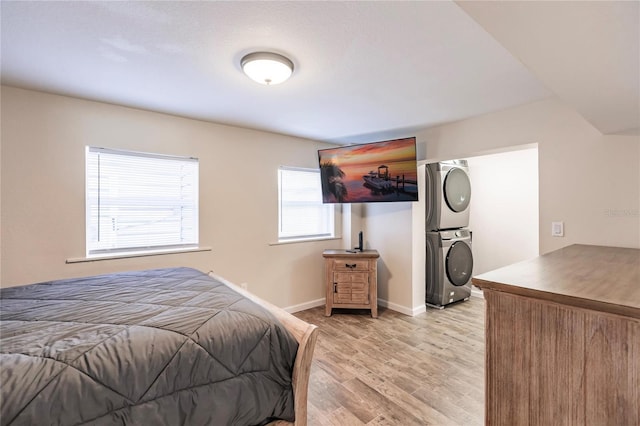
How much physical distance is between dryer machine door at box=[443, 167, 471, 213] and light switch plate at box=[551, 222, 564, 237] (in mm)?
1513

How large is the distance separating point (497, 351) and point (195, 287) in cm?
166

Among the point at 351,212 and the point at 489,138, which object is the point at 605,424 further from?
the point at 351,212

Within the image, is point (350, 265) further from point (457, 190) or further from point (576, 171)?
point (576, 171)

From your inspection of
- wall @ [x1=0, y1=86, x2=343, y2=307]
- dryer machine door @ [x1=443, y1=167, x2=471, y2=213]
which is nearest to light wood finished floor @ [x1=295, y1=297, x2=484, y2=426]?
wall @ [x1=0, y1=86, x2=343, y2=307]

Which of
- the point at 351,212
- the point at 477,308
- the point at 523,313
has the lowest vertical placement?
the point at 477,308

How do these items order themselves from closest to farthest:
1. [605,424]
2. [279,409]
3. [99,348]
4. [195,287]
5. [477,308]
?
[605,424], [99,348], [279,409], [195,287], [477,308]

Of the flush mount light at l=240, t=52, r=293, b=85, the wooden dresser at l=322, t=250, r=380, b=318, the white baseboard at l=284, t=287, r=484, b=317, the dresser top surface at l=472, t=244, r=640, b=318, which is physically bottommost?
the white baseboard at l=284, t=287, r=484, b=317

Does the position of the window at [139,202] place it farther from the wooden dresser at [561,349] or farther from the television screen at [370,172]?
the wooden dresser at [561,349]

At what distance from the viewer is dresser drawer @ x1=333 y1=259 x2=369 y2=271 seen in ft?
11.4

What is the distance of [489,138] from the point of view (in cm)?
274

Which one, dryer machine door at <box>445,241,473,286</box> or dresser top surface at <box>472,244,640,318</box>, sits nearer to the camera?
dresser top surface at <box>472,244,640,318</box>

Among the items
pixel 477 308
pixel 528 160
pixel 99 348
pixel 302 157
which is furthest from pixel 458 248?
pixel 99 348

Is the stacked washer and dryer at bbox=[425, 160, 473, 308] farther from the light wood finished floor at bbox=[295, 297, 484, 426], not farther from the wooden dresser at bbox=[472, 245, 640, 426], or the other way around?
the wooden dresser at bbox=[472, 245, 640, 426]

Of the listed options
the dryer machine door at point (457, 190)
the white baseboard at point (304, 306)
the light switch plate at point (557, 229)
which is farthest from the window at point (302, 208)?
the light switch plate at point (557, 229)
